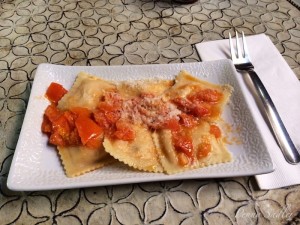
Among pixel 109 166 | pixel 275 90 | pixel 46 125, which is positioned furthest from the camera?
pixel 275 90

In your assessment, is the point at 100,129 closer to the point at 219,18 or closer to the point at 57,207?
the point at 57,207

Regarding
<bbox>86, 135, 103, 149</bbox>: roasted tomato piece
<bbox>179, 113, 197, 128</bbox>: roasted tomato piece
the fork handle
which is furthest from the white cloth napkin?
<bbox>86, 135, 103, 149</bbox>: roasted tomato piece

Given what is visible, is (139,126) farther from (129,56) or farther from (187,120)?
(129,56)

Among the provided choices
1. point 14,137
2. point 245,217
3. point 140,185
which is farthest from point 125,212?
point 14,137

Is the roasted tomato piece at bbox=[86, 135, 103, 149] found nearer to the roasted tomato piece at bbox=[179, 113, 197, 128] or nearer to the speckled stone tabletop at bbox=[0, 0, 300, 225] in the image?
the speckled stone tabletop at bbox=[0, 0, 300, 225]

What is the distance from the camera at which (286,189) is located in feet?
4.69

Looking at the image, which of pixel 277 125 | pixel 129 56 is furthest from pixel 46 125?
pixel 277 125

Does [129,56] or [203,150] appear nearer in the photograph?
[203,150]

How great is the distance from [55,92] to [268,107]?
4.09 ft

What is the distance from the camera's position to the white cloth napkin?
1455mm

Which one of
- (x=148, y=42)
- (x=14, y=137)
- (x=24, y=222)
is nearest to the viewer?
(x=24, y=222)

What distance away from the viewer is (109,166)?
1.44 metres

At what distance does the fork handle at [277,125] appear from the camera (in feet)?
5.02

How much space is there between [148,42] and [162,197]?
1319 mm
